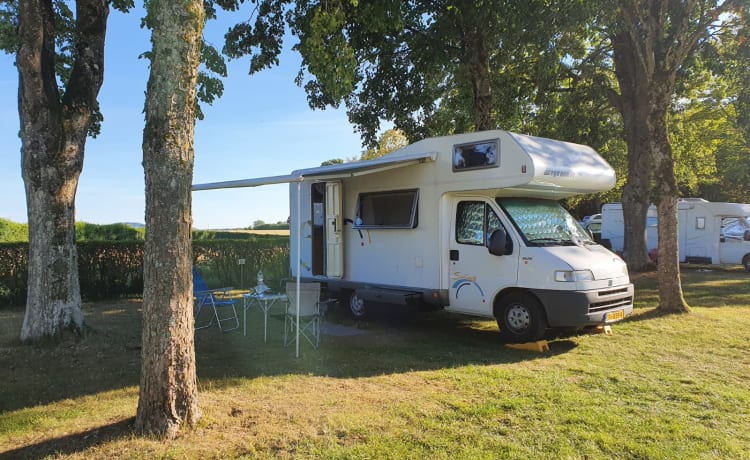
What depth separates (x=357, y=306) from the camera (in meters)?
8.95

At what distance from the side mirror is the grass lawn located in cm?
125

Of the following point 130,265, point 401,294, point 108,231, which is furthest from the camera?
point 108,231

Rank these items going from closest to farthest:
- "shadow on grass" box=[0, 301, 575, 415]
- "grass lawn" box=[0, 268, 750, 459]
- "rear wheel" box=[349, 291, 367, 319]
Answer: "grass lawn" box=[0, 268, 750, 459] → "shadow on grass" box=[0, 301, 575, 415] → "rear wheel" box=[349, 291, 367, 319]

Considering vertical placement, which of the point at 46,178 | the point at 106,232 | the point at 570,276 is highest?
the point at 46,178

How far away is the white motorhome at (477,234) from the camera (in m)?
6.63

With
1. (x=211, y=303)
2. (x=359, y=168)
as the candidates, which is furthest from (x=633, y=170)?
(x=211, y=303)

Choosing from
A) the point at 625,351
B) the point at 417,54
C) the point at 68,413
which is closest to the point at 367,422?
the point at 68,413

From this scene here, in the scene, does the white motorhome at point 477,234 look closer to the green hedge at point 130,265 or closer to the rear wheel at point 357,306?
the rear wheel at point 357,306

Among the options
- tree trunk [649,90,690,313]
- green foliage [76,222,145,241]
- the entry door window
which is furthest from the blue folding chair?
green foliage [76,222,145,241]

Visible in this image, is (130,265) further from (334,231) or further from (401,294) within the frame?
(401,294)

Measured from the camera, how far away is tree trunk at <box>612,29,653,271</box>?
14633 millimetres

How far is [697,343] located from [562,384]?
301 cm

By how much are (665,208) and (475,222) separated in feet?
13.0

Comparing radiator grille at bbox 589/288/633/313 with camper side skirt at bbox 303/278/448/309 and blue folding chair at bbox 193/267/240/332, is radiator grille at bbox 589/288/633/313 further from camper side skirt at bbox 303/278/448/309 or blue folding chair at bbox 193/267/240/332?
blue folding chair at bbox 193/267/240/332
